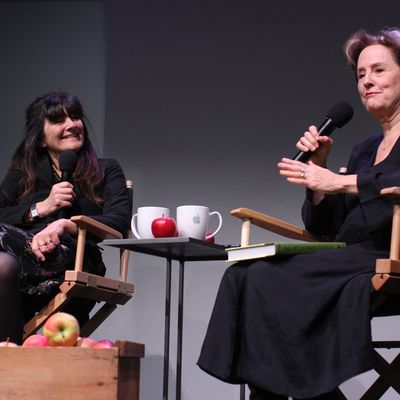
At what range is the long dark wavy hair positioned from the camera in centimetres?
281

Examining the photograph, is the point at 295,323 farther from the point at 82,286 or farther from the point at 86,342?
the point at 82,286

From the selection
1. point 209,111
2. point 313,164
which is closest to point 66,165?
point 313,164

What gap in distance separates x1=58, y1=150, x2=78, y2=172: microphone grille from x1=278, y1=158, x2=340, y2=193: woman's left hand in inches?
30.8

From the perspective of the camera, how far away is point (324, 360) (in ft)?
6.38

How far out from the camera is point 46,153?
2941mm

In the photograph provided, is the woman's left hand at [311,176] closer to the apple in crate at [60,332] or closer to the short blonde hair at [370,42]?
the short blonde hair at [370,42]

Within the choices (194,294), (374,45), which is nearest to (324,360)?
(374,45)

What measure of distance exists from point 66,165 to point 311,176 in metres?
0.87

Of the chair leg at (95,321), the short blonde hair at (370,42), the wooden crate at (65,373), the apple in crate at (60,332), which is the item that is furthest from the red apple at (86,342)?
the short blonde hair at (370,42)

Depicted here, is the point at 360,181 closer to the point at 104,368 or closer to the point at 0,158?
the point at 104,368

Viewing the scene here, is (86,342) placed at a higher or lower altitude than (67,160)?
lower

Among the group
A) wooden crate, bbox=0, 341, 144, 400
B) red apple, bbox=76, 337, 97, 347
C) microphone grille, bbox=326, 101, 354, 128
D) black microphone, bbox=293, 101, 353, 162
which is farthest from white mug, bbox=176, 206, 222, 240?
wooden crate, bbox=0, 341, 144, 400

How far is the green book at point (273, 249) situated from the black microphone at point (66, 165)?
2.45 ft

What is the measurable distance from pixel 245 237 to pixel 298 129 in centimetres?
113
